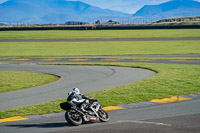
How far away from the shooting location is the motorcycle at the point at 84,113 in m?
14.0

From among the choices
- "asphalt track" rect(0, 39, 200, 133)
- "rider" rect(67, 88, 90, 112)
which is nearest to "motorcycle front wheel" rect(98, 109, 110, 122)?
"asphalt track" rect(0, 39, 200, 133)

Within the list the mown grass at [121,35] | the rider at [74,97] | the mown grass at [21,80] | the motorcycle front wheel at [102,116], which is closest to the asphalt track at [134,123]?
the motorcycle front wheel at [102,116]

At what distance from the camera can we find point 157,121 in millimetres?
14789

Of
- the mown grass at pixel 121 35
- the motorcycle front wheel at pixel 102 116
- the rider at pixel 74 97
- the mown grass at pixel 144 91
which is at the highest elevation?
the rider at pixel 74 97

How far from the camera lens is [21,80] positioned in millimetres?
29047

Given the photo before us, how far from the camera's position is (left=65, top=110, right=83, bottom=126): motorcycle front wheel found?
45.9ft

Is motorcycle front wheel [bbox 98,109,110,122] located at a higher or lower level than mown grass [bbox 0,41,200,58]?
higher

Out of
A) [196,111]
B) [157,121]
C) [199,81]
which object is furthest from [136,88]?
[157,121]

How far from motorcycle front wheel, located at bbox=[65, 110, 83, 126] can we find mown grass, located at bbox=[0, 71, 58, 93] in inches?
435

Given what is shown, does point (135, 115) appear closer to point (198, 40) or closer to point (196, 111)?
point (196, 111)

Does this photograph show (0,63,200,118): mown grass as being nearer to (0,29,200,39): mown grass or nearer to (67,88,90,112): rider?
(67,88,90,112): rider

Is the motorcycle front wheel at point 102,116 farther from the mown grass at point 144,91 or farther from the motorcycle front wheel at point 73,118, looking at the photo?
the mown grass at point 144,91

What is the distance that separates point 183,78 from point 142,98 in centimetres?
782

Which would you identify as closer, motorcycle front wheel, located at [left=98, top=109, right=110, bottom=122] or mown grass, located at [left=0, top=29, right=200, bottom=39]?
motorcycle front wheel, located at [left=98, top=109, right=110, bottom=122]
